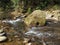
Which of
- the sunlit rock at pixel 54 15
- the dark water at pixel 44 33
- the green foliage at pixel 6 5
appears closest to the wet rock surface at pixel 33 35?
the dark water at pixel 44 33

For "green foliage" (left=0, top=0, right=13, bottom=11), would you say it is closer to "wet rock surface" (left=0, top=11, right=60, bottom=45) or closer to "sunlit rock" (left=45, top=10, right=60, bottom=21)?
"sunlit rock" (left=45, top=10, right=60, bottom=21)

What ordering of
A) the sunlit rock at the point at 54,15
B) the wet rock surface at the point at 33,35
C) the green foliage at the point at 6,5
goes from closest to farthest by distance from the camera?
the wet rock surface at the point at 33,35
the sunlit rock at the point at 54,15
the green foliage at the point at 6,5

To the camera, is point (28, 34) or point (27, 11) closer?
point (28, 34)

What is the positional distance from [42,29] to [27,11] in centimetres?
709

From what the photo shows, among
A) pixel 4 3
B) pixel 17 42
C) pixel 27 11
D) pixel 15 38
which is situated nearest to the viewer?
pixel 17 42

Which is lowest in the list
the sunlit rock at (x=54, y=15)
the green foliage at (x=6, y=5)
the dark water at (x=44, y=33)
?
the dark water at (x=44, y=33)

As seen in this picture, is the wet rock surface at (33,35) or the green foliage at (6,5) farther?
the green foliage at (6,5)

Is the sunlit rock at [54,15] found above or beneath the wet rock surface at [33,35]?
above

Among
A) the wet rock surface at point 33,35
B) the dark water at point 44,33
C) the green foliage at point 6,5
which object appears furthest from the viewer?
the green foliage at point 6,5

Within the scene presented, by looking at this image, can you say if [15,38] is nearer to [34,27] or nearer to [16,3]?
[34,27]

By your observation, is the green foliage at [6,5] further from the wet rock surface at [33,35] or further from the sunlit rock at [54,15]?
the wet rock surface at [33,35]

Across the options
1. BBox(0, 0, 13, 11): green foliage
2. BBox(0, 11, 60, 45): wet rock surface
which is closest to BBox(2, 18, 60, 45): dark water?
BBox(0, 11, 60, 45): wet rock surface

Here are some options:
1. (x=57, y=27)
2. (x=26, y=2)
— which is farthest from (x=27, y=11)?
(x=57, y=27)

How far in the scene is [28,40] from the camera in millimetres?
10719
